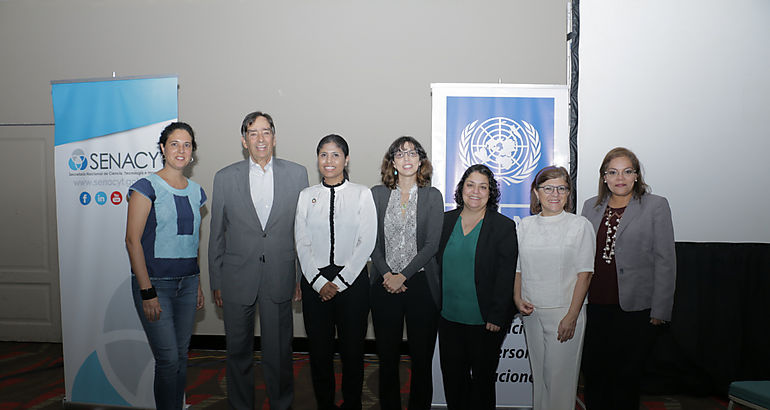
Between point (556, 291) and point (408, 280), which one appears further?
point (408, 280)

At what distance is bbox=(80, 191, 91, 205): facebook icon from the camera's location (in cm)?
262

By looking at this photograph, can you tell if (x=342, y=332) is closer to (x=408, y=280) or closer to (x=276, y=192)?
(x=408, y=280)

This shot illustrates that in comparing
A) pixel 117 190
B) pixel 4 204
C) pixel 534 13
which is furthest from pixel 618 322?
pixel 4 204

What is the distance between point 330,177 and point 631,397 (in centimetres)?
210

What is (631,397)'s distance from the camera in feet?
7.07

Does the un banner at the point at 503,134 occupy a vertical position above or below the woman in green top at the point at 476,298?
above

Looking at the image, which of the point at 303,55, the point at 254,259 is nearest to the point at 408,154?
the point at 254,259

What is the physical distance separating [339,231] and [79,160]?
190cm

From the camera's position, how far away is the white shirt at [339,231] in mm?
2199

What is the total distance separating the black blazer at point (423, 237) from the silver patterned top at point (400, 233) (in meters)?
0.02

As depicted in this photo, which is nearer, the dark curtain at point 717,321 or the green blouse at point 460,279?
the green blouse at point 460,279

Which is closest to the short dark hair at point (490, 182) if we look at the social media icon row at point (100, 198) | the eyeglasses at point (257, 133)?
the eyeglasses at point (257, 133)

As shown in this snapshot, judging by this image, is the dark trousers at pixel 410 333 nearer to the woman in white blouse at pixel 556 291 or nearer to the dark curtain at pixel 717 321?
the woman in white blouse at pixel 556 291

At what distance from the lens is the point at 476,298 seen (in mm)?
2033
